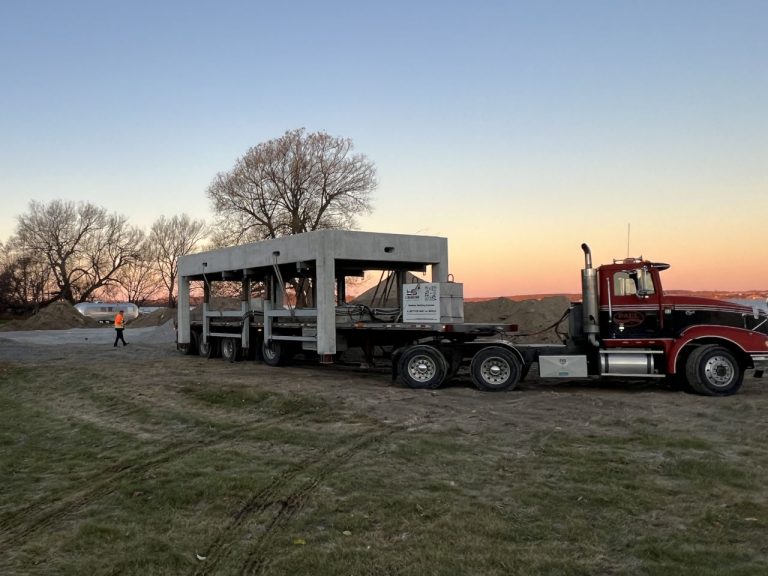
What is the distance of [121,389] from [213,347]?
854 centimetres

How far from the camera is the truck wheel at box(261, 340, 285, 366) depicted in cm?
1889

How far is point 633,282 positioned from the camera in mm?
12906

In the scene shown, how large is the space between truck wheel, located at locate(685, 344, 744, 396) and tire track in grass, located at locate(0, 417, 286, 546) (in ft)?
28.9

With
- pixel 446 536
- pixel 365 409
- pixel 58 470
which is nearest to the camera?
pixel 446 536

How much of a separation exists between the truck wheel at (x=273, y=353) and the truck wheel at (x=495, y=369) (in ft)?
23.8

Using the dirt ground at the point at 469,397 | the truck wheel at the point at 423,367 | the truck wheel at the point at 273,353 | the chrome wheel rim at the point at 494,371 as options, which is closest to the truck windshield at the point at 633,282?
the dirt ground at the point at 469,397

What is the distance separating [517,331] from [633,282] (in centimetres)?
290

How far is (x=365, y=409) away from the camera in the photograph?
11.1 meters

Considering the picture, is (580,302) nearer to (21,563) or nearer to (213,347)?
(21,563)

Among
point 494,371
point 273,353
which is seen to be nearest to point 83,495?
point 494,371

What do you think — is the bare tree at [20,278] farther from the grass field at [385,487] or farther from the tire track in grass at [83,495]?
the tire track in grass at [83,495]

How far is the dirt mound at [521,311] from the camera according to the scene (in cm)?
2847

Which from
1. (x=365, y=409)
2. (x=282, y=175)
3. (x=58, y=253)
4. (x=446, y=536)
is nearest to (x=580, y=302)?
(x=365, y=409)

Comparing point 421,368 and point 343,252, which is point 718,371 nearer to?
point 421,368
